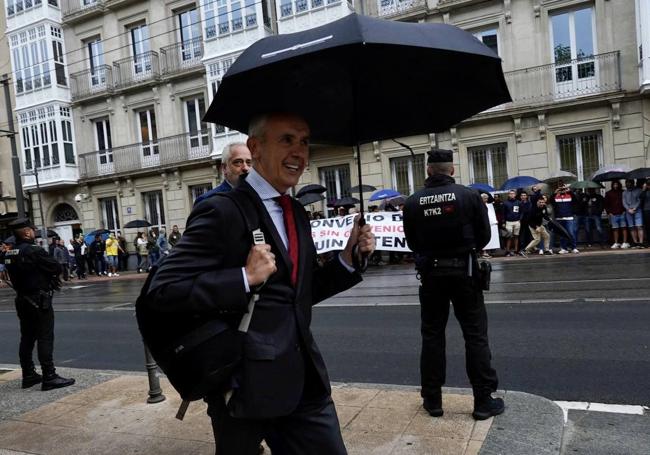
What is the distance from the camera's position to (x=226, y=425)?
2.07 metres

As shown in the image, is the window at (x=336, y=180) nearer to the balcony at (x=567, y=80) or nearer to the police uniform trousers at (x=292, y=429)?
the balcony at (x=567, y=80)

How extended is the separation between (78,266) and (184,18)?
12397 millimetres

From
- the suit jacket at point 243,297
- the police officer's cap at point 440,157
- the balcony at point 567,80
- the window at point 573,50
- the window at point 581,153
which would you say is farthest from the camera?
the window at point 573,50

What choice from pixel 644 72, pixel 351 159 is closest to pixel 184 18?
pixel 351 159

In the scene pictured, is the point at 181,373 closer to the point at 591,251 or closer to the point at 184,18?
the point at 591,251

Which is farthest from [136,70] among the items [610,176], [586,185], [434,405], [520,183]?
[434,405]

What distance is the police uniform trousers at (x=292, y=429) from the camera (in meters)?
2.07

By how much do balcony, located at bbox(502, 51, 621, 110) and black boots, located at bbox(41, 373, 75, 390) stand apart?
1629 cm

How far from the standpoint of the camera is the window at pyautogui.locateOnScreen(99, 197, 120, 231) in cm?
2777

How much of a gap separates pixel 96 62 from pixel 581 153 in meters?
23.4

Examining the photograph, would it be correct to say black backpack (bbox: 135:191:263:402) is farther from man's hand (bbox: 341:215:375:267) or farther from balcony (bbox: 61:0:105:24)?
balcony (bbox: 61:0:105:24)

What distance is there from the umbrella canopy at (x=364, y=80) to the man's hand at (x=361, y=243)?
0.54 m

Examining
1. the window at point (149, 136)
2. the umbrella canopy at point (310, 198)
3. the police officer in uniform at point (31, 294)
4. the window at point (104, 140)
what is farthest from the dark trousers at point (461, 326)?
the window at point (104, 140)

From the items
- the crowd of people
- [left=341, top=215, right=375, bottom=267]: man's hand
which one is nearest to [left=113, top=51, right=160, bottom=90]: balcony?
the crowd of people
